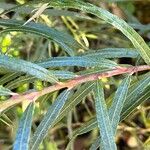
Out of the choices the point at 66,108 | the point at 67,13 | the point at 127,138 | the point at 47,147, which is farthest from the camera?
the point at 127,138

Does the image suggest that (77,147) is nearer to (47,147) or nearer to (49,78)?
(47,147)

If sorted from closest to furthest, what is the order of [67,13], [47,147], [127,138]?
[67,13] < [47,147] < [127,138]

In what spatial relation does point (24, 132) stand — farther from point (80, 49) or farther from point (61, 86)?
point (80, 49)

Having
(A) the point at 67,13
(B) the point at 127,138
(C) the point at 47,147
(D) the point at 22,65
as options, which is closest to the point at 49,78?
(D) the point at 22,65

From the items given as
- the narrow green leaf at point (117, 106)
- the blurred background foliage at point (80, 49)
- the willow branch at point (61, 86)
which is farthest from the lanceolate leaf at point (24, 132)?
the blurred background foliage at point (80, 49)

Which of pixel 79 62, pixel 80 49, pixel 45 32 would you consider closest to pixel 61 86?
pixel 79 62

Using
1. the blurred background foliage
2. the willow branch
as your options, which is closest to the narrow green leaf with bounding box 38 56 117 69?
the willow branch

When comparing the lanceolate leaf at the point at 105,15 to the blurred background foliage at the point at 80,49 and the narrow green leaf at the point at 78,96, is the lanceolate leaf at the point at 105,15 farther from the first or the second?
the blurred background foliage at the point at 80,49
